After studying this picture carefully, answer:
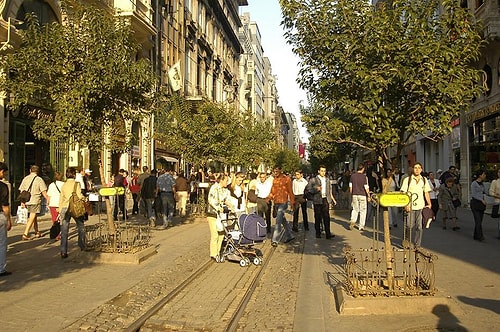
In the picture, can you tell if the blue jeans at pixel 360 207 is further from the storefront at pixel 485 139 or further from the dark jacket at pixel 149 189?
the storefront at pixel 485 139

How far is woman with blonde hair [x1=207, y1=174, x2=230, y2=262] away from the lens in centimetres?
1046

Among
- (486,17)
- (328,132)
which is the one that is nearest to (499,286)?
(328,132)

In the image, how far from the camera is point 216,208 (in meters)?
10.4

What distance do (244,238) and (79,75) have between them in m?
4.70

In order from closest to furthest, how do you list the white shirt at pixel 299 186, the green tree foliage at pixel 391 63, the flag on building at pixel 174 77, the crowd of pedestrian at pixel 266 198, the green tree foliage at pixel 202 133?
1. the green tree foliage at pixel 391 63
2. the crowd of pedestrian at pixel 266 198
3. the white shirt at pixel 299 186
4. the green tree foliage at pixel 202 133
5. the flag on building at pixel 174 77

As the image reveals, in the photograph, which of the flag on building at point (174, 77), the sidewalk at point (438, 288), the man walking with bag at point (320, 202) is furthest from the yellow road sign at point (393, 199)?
the flag on building at point (174, 77)

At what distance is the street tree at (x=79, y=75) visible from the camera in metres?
10.3

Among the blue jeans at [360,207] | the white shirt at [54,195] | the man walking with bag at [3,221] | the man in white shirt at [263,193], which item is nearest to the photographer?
the man walking with bag at [3,221]

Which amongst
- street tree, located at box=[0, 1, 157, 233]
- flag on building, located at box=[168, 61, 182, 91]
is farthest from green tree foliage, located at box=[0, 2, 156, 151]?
flag on building, located at box=[168, 61, 182, 91]

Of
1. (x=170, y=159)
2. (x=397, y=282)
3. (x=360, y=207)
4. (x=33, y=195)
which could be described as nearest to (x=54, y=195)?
(x=33, y=195)

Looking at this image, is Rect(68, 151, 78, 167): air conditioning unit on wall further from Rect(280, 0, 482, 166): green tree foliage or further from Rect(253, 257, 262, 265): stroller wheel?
Rect(280, 0, 482, 166): green tree foliage

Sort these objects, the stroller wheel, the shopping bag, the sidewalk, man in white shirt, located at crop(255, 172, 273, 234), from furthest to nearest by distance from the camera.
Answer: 1. man in white shirt, located at crop(255, 172, 273, 234)
2. the shopping bag
3. the stroller wheel
4. the sidewalk

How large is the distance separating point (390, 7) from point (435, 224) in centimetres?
1219

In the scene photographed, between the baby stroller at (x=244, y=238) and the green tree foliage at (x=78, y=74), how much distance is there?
11.1 ft
